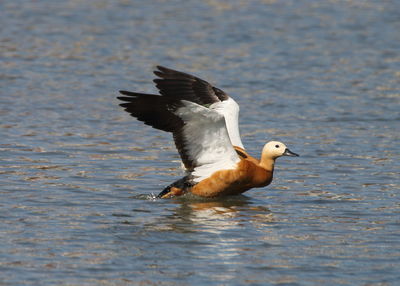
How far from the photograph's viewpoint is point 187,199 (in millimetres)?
12578

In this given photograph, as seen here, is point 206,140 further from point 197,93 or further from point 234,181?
point 197,93

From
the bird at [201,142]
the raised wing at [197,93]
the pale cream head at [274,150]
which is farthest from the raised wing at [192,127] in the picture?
the raised wing at [197,93]

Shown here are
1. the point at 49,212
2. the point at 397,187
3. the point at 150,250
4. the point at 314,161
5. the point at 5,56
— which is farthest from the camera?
the point at 5,56

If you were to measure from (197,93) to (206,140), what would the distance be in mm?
1645

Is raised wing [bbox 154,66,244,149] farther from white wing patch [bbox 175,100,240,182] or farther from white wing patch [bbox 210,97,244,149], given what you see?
white wing patch [bbox 175,100,240,182]

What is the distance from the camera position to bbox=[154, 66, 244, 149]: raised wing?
1320 cm

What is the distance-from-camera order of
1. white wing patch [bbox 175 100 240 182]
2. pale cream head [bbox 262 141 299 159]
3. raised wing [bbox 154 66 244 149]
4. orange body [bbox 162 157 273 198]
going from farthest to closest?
raised wing [bbox 154 66 244 149] < pale cream head [bbox 262 141 299 159] < orange body [bbox 162 157 273 198] < white wing patch [bbox 175 100 240 182]

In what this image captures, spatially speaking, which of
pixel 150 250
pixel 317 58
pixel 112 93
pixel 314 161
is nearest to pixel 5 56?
pixel 112 93

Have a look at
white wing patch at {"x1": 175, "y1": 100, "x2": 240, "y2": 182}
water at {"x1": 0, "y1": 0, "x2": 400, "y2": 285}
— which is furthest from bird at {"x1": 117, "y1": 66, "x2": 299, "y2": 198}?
water at {"x1": 0, "y1": 0, "x2": 400, "y2": 285}

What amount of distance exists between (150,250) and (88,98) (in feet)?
30.4

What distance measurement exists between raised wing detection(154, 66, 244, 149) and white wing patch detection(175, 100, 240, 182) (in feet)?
2.43

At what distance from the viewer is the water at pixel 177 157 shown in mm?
9477

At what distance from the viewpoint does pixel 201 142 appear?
12164 millimetres

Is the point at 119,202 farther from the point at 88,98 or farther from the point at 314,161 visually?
the point at 88,98
